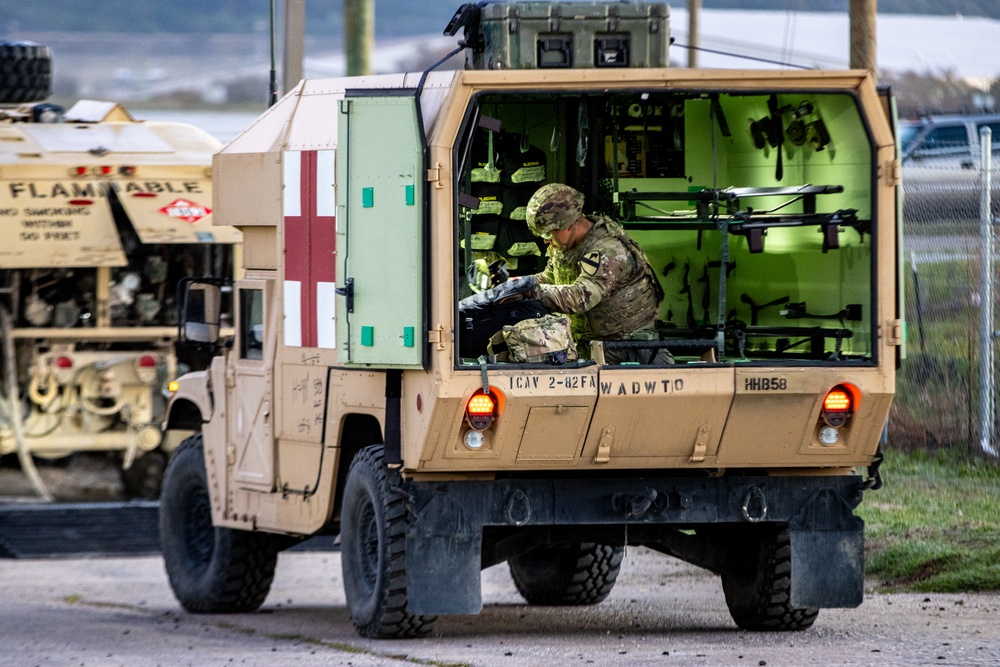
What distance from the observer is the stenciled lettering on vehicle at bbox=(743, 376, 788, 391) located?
8.00 metres

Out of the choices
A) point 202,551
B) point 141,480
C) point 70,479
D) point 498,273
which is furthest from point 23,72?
point 498,273

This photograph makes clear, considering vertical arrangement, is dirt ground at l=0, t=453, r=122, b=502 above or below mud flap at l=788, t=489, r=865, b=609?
below

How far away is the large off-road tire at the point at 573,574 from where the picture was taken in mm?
10562

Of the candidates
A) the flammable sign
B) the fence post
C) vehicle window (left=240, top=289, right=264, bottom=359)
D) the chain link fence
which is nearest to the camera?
vehicle window (left=240, top=289, right=264, bottom=359)

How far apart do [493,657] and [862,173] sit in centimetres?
275

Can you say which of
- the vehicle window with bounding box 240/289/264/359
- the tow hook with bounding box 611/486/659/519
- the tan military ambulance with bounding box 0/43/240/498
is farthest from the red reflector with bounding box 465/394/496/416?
the tan military ambulance with bounding box 0/43/240/498

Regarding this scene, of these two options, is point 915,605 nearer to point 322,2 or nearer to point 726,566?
point 726,566

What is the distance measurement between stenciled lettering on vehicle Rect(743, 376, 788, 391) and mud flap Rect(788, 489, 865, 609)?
75cm

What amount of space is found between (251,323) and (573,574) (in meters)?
2.35

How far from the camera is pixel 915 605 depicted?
9555 millimetres

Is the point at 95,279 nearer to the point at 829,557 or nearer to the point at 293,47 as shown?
the point at 293,47

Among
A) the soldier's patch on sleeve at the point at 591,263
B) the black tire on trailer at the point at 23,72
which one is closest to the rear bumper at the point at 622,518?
the soldier's patch on sleeve at the point at 591,263

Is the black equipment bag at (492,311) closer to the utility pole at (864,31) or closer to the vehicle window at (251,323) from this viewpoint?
the vehicle window at (251,323)

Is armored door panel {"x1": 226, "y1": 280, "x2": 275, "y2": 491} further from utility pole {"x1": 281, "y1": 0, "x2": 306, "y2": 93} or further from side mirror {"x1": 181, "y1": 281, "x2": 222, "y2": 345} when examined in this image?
utility pole {"x1": 281, "y1": 0, "x2": 306, "y2": 93}
